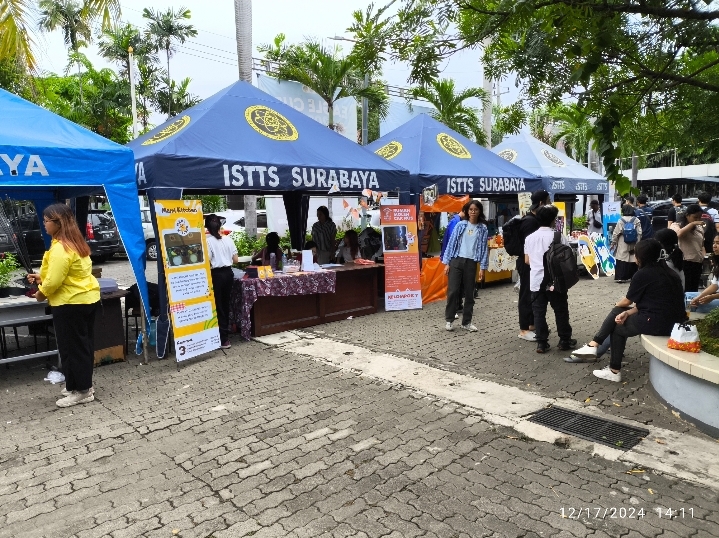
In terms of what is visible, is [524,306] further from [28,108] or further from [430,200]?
[28,108]

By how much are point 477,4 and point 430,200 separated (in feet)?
19.9

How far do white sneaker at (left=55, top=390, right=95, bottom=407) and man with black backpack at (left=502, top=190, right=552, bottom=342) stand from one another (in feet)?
16.9

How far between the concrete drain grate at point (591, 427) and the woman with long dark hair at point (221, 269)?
13.6 feet

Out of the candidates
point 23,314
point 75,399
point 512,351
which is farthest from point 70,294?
point 512,351

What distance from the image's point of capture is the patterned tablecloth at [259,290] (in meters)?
7.38

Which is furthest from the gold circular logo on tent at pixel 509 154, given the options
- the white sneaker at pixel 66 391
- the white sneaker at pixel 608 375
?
the white sneaker at pixel 66 391

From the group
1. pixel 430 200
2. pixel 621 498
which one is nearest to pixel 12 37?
pixel 430 200

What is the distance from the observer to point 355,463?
3832 mm

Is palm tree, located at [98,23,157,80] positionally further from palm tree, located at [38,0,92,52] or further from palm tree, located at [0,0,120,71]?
palm tree, located at [0,0,120,71]

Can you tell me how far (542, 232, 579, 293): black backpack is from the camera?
239 inches

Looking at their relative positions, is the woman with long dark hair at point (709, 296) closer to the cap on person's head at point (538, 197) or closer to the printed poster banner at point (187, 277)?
the cap on person's head at point (538, 197)

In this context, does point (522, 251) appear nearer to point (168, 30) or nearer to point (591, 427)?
point (591, 427)

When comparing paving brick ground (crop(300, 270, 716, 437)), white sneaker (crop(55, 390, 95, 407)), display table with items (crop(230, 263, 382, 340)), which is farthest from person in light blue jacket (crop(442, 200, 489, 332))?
white sneaker (crop(55, 390, 95, 407))

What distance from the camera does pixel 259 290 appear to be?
7.39 metres
